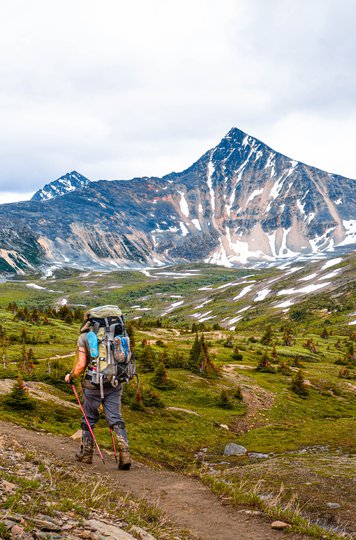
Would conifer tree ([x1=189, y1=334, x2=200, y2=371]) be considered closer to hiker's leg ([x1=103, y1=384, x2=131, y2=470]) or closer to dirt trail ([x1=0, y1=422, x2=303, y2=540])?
dirt trail ([x1=0, y1=422, x2=303, y2=540])

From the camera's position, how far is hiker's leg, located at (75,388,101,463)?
13.0 meters

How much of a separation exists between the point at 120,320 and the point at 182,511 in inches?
228

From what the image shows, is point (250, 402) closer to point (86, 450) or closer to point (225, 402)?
point (225, 402)

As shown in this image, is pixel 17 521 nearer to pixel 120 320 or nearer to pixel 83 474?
pixel 83 474

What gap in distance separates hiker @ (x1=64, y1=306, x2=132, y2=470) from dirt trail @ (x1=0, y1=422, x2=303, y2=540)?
1.01 m

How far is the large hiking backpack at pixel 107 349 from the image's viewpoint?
12.6 meters

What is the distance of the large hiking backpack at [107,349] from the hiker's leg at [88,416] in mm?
586

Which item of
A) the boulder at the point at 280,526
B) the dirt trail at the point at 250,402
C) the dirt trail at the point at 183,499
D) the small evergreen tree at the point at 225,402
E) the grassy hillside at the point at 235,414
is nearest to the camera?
the dirt trail at the point at 183,499

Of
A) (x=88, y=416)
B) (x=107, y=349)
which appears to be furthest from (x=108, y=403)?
(x=107, y=349)

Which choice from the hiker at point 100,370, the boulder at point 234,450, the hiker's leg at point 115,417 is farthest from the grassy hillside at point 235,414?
the hiker at point 100,370

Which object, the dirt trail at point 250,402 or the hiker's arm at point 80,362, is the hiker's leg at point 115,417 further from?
the dirt trail at point 250,402

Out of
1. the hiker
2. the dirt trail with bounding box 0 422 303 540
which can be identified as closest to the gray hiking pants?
the hiker

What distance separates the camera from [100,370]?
41.4 feet

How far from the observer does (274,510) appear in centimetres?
1055
